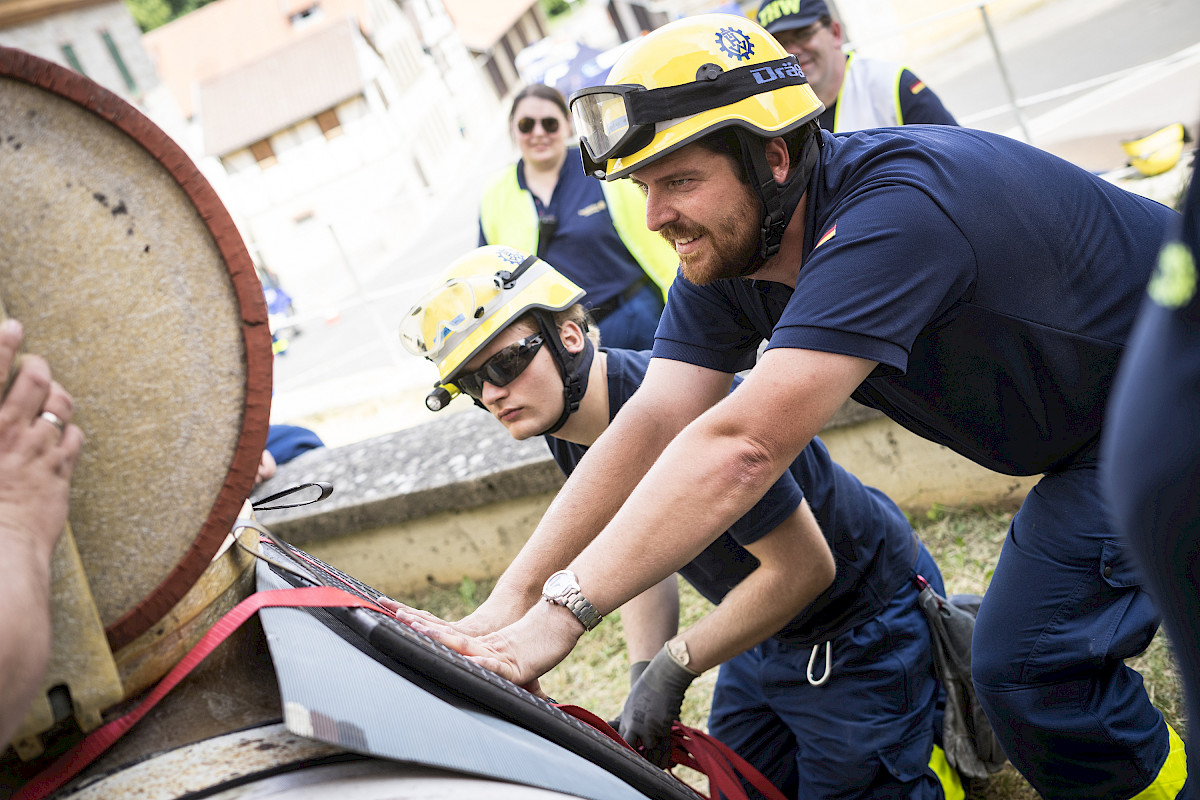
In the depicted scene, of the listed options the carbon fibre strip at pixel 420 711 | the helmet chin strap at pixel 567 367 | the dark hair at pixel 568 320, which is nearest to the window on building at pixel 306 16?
the dark hair at pixel 568 320

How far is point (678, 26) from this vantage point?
1.95 m

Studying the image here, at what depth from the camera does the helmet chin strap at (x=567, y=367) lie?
2.62 m

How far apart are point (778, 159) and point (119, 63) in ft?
174

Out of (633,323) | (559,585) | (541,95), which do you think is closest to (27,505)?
(559,585)

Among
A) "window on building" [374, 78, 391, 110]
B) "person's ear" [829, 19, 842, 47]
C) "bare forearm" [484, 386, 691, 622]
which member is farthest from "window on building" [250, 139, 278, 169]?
"bare forearm" [484, 386, 691, 622]

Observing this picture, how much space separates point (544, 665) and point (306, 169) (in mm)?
37816

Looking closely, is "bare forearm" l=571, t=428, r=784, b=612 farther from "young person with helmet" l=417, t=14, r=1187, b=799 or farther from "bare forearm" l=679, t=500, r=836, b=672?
"bare forearm" l=679, t=500, r=836, b=672

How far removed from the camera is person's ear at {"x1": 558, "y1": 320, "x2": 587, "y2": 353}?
2662 millimetres

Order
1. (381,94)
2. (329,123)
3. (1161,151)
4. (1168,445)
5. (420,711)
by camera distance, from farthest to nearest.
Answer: (381,94) → (329,123) → (1161,151) → (420,711) → (1168,445)

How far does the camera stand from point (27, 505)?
0.97 metres

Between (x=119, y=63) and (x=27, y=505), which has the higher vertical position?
(x=119, y=63)

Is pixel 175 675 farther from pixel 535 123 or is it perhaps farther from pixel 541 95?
pixel 541 95

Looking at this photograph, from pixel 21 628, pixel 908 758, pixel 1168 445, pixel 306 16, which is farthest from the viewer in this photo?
pixel 306 16


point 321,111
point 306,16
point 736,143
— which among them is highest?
point 306,16
